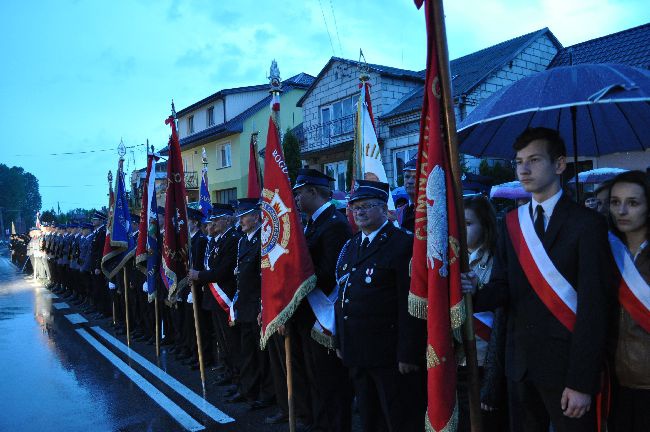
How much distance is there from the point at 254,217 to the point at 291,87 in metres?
25.8

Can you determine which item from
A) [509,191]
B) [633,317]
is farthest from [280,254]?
[509,191]

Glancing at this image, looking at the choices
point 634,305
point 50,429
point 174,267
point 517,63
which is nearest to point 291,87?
point 517,63

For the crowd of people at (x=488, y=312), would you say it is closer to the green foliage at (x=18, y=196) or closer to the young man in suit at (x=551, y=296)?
the young man in suit at (x=551, y=296)

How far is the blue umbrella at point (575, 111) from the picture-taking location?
2.52 meters

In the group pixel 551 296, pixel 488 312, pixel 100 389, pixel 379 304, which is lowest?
pixel 100 389

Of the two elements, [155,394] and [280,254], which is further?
[155,394]

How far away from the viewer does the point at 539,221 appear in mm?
2527

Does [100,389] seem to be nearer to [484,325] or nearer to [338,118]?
[484,325]

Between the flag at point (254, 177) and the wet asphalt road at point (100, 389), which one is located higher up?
the flag at point (254, 177)

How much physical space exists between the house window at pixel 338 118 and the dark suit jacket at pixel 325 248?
17.2 metres

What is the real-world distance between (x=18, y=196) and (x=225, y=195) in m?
90.6

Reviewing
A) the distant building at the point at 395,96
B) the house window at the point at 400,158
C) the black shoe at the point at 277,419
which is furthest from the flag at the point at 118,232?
the house window at the point at 400,158

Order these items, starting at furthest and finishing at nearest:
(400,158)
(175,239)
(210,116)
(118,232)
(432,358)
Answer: (210,116)
(400,158)
(118,232)
(175,239)
(432,358)

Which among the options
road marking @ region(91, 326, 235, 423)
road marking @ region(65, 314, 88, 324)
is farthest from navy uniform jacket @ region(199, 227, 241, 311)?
road marking @ region(65, 314, 88, 324)
